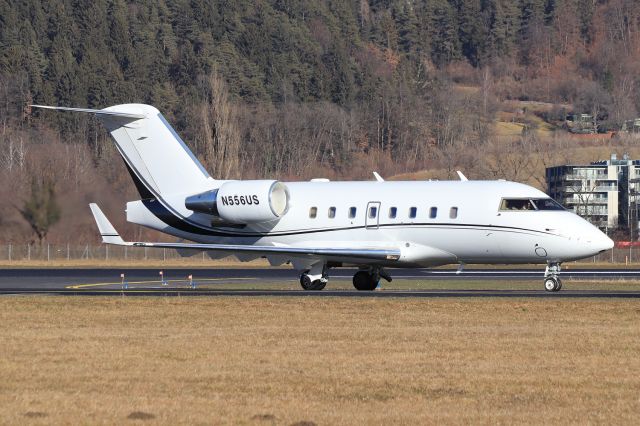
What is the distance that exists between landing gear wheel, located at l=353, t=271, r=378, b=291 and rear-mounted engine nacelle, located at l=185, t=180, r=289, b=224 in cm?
312

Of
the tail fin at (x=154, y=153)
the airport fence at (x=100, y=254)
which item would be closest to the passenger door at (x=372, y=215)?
the tail fin at (x=154, y=153)

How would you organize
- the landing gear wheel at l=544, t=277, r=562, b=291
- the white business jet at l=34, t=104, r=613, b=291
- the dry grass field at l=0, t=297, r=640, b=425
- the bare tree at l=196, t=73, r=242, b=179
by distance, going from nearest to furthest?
the dry grass field at l=0, t=297, r=640, b=425 → the white business jet at l=34, t=104, r=613, b=291 → the landing gear wheel at l=544, t=277, r=562, b=291 → the bare tree at l=196, t=73, r=242, b=179

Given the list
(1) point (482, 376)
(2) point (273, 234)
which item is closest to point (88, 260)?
(2) point (273, 234)

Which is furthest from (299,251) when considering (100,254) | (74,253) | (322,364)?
(100,254)

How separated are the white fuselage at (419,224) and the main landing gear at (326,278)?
895 mm

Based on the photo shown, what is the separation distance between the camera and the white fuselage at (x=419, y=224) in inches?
1548

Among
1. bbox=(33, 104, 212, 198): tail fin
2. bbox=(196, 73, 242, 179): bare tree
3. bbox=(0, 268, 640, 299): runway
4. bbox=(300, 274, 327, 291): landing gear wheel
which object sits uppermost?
bbox=(196, 73, 242, 179): bare tree

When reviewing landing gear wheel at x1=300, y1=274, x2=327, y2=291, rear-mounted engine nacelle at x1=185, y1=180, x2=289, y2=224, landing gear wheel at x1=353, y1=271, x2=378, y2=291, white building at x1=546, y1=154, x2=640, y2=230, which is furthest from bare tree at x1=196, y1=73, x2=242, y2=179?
landing gear wheel at x1=300, y1=274, x2=327, y2=291

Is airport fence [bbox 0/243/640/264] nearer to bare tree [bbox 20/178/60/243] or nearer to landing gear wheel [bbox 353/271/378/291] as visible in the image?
bare tree [bbox 20/178/60/243]

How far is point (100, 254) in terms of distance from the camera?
80625mm

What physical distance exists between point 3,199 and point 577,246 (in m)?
23.5

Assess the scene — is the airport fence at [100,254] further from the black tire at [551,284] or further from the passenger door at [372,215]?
the black tire at [551,284]

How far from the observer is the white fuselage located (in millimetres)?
39312

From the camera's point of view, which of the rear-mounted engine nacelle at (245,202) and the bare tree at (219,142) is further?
the bare tree at (219,142)
